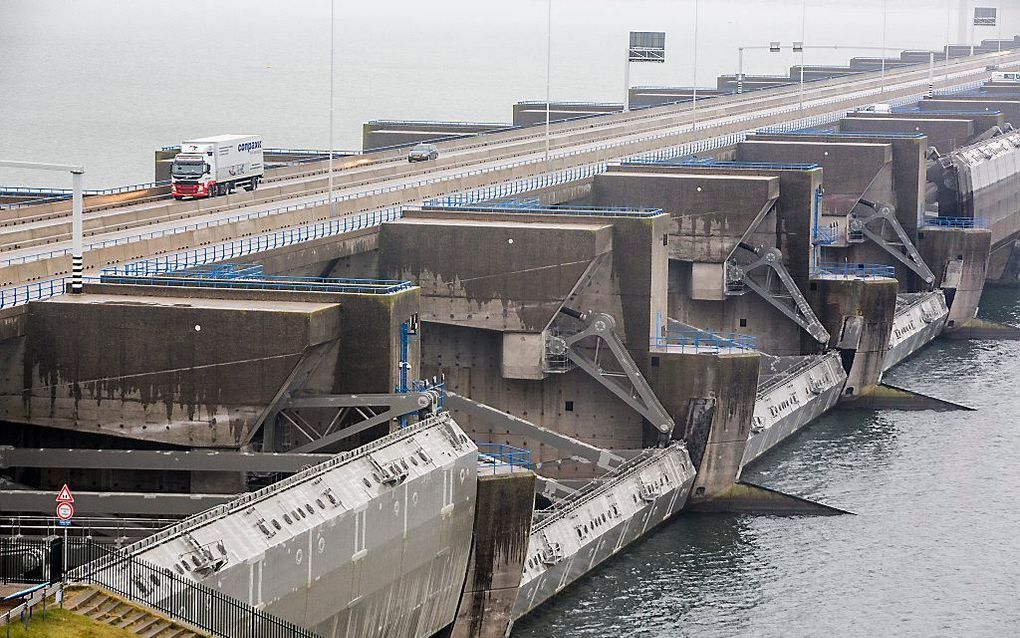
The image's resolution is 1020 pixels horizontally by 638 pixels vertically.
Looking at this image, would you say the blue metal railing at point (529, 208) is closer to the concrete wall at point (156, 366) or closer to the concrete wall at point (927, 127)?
the concrete wall at point (156, 366)

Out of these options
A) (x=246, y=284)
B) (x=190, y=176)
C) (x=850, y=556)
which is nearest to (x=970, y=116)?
(x=190, y=176)

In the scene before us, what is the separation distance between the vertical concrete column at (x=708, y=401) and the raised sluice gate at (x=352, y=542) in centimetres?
1997

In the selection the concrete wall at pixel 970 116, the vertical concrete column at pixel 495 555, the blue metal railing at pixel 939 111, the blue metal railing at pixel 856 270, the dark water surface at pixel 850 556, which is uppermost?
the blue metal railing at pixel 939 111

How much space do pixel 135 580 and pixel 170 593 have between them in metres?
0.83

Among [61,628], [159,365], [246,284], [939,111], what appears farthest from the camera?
[939,111]

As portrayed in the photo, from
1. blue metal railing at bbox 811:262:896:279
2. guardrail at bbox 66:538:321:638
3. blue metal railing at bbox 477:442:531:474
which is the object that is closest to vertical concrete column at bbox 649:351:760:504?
blue metal railing at bbox 477:442:531:474

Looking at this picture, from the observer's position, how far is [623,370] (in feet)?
222

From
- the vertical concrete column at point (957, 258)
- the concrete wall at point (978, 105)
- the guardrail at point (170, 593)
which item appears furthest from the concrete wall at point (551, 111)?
the guardrail at point (170, 593)

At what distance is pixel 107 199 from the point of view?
72625mm

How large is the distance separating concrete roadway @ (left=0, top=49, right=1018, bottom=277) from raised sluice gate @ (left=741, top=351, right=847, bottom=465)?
53.8ft

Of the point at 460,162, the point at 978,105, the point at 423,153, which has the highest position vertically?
the point at 978,105

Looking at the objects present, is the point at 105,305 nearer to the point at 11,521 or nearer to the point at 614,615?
the point at 11,521

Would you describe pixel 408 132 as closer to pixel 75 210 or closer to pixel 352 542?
pixel 75 210

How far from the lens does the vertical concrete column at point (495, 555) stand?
48.5 metres
